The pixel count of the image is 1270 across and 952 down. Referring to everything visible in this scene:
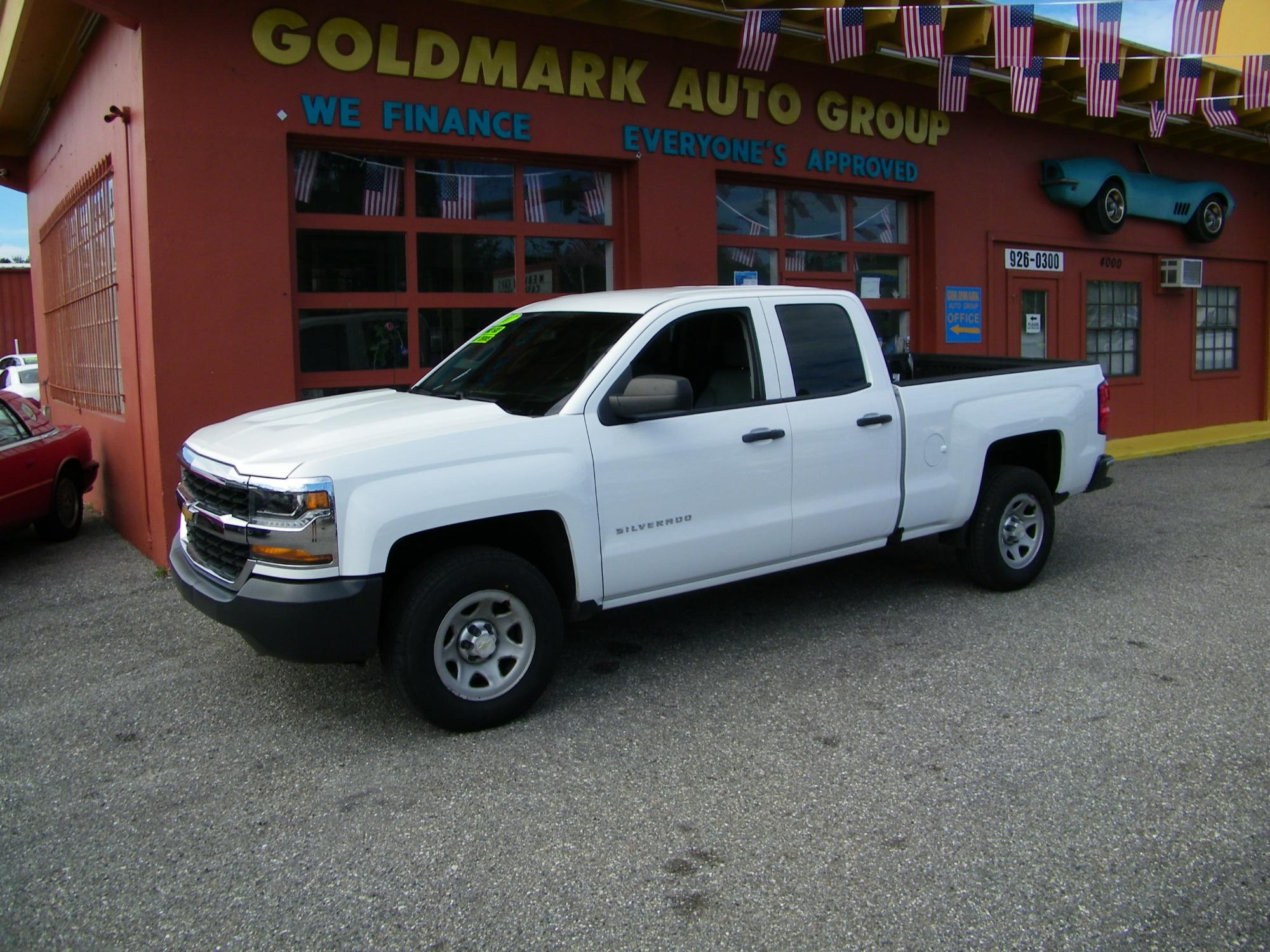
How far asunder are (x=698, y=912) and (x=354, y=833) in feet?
4.31

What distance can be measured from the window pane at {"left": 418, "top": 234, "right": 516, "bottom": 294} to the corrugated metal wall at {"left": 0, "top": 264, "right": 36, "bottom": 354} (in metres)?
21.6

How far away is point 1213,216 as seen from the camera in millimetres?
14836

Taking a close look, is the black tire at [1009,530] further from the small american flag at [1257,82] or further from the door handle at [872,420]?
the small american flag at [1257,82]

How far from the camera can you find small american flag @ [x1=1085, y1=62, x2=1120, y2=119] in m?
10.3

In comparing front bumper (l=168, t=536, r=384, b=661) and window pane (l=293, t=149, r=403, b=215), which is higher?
window pane (l=293, t=149, r=403, b=215)

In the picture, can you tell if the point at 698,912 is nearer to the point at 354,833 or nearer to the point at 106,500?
the point at 354,833

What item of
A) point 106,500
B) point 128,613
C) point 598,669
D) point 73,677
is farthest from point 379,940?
point 106,500

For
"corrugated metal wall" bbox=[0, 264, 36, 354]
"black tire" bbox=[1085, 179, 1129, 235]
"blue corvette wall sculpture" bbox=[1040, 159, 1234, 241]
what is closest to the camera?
"blue corvette wall sculpture" bbox=[1040, 159, 1234, 241]

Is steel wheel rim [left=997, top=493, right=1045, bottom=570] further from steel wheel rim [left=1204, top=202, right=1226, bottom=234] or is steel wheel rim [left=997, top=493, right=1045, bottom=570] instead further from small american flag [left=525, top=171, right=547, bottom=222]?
steel wheel rim [left=1204, top=202, right=1226, bottom=234]

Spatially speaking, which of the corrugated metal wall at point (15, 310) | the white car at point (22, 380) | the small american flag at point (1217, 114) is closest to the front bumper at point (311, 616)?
the small american flag at point (1217, 114)

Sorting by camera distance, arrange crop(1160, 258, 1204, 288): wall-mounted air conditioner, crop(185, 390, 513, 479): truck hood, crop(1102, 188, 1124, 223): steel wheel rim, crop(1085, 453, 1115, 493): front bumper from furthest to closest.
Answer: crop(1160, 258, 1204, 288): wall-mounted air conditioner
crop(1102, 188, 1124, 223): steel wheel rim
crop(1085, 453, 1115, 493): front bumper
crop(185, 390, 513, 479): truck hood

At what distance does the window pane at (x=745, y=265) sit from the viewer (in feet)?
34.2

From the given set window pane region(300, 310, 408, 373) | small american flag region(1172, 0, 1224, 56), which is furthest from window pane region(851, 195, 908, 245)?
window pane region(300, 310, 408, 373)

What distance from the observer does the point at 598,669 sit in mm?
5574
